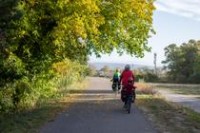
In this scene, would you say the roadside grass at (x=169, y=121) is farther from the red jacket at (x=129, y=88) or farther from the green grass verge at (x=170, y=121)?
the red jacket at (x=129, y=88)

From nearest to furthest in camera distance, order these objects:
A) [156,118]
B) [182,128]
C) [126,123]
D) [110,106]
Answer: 1. [182,128]
2. [126,123]
3. [156,118]
4. [110,106]

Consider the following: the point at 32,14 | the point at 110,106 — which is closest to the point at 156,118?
the point at 110,106

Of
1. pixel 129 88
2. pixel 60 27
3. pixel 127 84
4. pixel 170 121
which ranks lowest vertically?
pixel 170 121

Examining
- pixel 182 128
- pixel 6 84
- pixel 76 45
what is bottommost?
pixel 182 128

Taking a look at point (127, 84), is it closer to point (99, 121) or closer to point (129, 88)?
point (129, 88)

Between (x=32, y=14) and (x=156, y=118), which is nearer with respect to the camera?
(x=156, y=118)

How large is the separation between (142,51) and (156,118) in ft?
43.9

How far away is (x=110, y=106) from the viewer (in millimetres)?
27031

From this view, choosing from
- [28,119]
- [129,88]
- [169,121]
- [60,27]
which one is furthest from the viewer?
[60,27]

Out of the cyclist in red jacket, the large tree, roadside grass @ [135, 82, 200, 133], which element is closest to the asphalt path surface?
roadside grass @ [135, 82, 200, 133]

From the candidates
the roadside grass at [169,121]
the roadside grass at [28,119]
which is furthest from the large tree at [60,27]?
the roadside grass at [169,121]

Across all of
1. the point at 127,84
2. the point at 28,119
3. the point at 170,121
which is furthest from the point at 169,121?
the point at 28,119

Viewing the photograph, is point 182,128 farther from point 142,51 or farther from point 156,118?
point 142,51

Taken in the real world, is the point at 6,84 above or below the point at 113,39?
below
